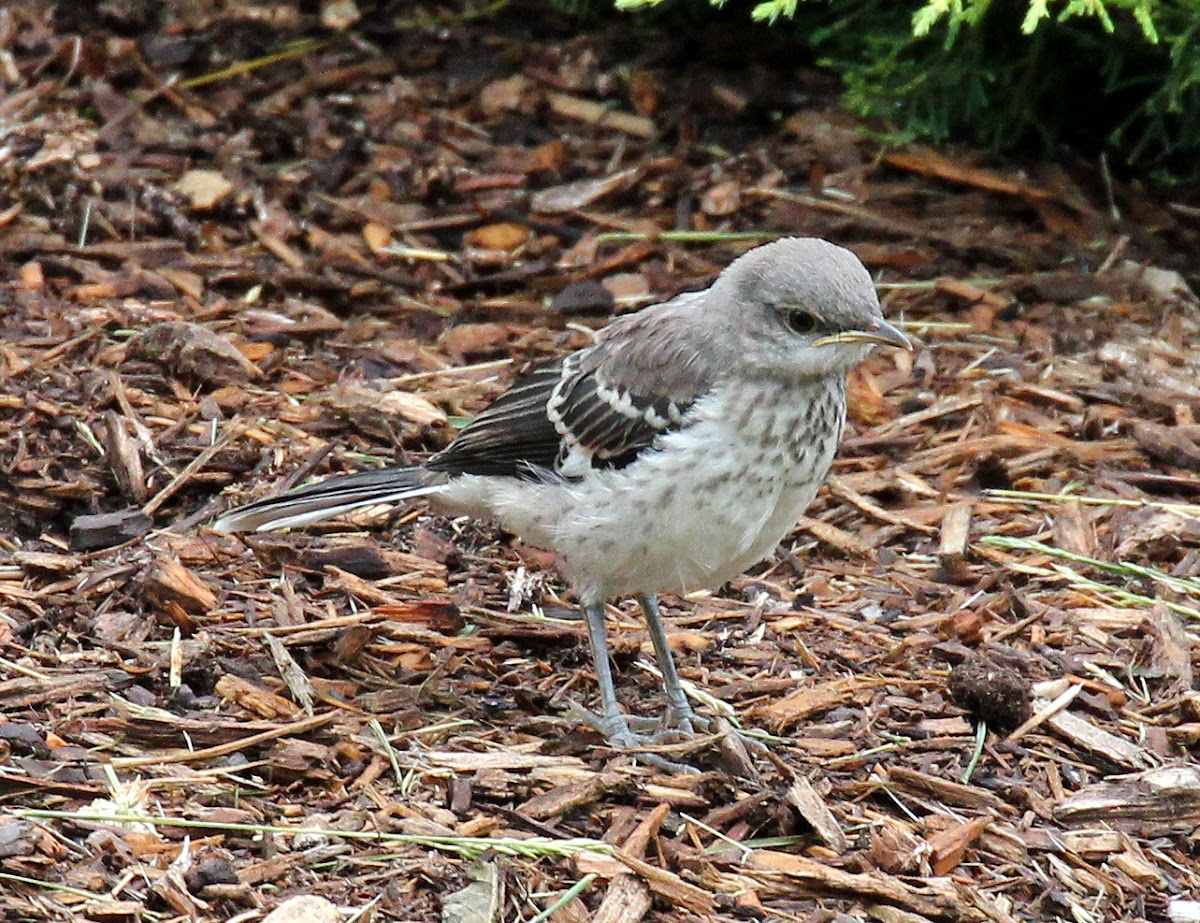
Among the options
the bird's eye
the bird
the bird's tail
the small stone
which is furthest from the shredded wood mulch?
the bird's eye

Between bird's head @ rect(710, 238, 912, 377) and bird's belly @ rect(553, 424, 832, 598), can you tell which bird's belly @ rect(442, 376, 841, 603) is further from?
bird's head @ rect(710, 238, 912, 377)

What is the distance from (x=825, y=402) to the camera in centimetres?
564

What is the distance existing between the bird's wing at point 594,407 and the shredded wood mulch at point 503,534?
2.19 feet

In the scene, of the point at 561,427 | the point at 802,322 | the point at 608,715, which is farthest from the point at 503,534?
the point at 802,322

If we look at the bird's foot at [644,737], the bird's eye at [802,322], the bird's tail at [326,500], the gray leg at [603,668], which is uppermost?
the bird's eye at [802,322]

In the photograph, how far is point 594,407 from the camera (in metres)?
5.96

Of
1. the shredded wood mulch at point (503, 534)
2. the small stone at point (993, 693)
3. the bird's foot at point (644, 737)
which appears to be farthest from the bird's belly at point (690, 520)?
the small stone at point (993, 693)

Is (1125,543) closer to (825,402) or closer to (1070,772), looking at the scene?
(1070,772)

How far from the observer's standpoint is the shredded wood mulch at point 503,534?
16.5ft

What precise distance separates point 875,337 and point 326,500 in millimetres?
2082

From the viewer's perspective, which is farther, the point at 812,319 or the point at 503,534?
the point at 503,534

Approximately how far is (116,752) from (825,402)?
2.59 meters

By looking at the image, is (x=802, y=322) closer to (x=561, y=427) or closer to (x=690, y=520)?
(x=690, y=520)

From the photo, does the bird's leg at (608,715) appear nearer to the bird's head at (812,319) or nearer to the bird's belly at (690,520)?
the bird's belly at (690,520)
